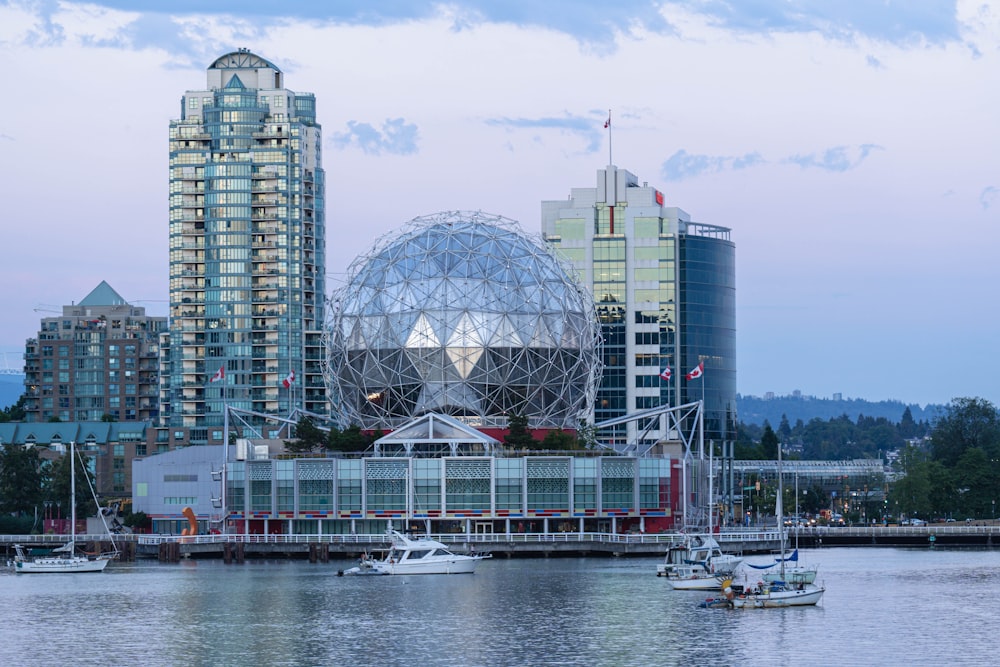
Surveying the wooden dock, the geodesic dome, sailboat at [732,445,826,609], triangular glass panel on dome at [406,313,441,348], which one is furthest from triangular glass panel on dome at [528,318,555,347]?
sailboat at [732,445,826,609]

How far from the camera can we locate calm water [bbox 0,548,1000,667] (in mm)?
85375

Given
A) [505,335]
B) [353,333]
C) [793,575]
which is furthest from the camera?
[353,333]

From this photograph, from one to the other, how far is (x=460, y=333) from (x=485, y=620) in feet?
257

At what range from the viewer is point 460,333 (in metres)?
176

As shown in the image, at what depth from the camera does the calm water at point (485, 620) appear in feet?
280

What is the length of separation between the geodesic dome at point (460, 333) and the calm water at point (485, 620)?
1527 inches

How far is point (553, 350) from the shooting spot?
180250 millimetres

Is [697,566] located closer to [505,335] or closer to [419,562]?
[419,562]

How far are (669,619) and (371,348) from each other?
84.3m

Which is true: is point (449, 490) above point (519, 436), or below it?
below

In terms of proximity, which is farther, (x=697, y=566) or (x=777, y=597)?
(x=697, y=566)

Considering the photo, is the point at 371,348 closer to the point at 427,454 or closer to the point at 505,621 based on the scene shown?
the point at 427,454

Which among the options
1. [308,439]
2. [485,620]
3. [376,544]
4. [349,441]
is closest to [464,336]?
[349,441]

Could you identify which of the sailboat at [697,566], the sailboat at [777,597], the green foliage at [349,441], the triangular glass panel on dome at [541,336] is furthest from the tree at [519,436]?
the sailboat at [777,597]
